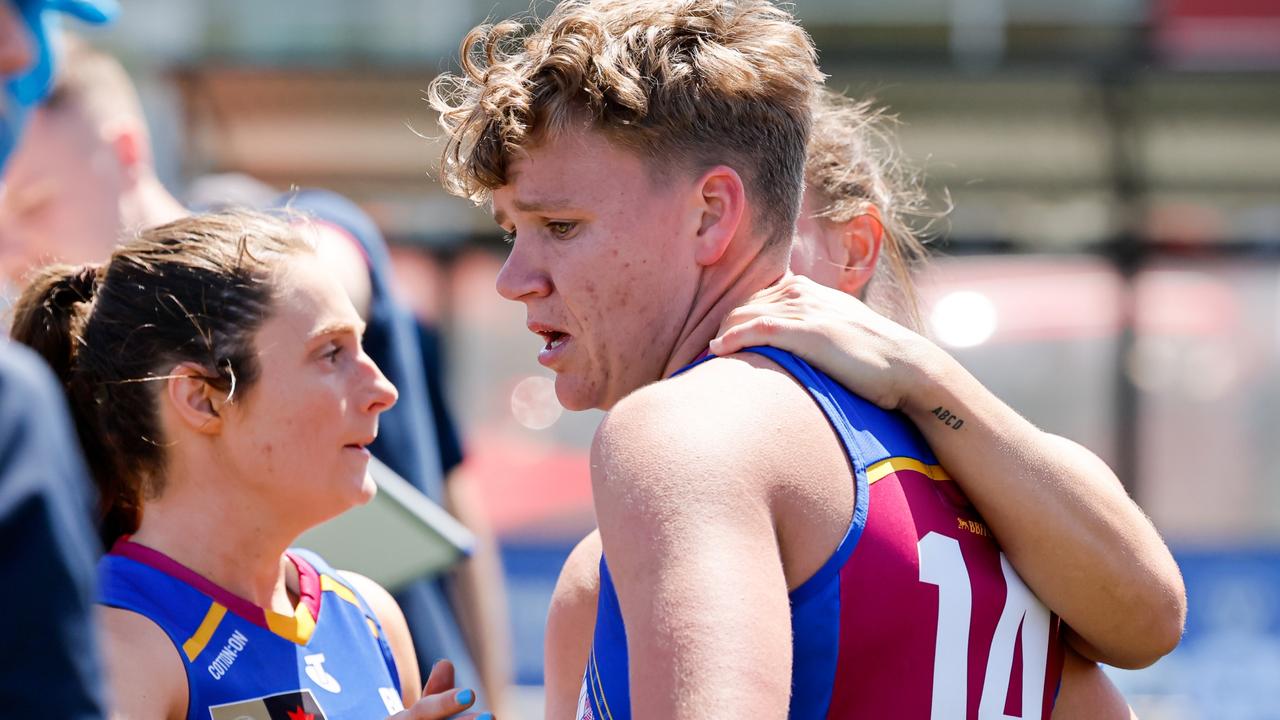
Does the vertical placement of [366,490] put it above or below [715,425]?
below

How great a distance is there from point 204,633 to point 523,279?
736mm

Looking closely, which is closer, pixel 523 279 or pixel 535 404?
pixel 523 279

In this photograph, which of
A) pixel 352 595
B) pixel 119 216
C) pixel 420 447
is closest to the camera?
pixel 352 595

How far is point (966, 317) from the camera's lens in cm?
1020

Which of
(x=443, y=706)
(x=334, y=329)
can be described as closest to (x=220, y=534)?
(x=334, y=329)

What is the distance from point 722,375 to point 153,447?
1064 mm

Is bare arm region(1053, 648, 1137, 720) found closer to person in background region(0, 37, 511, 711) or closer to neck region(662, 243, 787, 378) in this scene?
neck region(662, 243, 787, 378)

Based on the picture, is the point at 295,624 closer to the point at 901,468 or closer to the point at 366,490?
the point at 366,490

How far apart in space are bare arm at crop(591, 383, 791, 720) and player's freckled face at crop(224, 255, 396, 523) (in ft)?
2.73

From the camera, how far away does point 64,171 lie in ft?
12.1

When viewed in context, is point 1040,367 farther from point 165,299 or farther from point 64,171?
point 165,299

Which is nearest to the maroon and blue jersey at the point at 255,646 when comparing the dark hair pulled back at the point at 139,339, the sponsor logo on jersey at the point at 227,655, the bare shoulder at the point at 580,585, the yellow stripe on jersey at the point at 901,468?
the sponsor logo on jersey at the point at 227,655

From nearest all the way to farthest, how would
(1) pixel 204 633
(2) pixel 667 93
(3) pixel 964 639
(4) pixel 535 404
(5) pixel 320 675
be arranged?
(3) pixel 964 639 < (2) pixel 667 93 < (1) pixel 204 633 < (5) pixel 320 675 < (4) pixel 535 404

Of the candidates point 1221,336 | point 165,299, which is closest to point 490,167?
point 165,299
